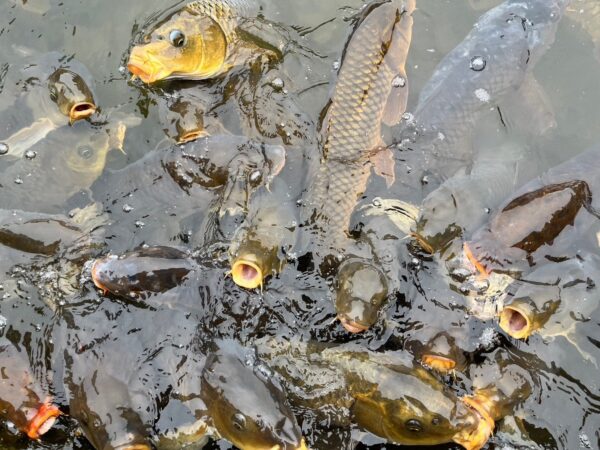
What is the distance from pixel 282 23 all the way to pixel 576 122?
2.76 m

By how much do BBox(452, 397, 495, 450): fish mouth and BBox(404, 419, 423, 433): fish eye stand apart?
23 centimetres

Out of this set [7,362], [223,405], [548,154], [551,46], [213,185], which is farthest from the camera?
[551,46]

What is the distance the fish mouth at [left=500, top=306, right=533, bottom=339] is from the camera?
→ 390 cm

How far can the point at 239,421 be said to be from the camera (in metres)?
3.43

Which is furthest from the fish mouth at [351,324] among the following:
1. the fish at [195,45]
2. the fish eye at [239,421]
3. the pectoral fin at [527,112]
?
the fish at [195,45]

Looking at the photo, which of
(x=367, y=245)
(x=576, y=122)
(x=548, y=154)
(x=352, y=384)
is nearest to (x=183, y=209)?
(x=367, y=245)

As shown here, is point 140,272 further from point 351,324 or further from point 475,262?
point 475,262

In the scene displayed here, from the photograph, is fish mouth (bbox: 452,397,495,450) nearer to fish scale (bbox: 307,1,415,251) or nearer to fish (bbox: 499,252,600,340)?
fish (bbox: 499,252,600,340)

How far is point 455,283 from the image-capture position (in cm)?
428

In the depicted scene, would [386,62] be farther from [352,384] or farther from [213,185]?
[352,384]

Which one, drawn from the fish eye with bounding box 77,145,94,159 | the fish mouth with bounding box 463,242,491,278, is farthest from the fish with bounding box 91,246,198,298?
the fish mouth with bounding box 463,242,491,278

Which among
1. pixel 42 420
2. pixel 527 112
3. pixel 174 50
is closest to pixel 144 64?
pixel 174 50

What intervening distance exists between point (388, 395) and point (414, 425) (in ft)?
0.74

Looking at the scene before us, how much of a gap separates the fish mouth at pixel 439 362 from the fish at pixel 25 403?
245 centimetres
